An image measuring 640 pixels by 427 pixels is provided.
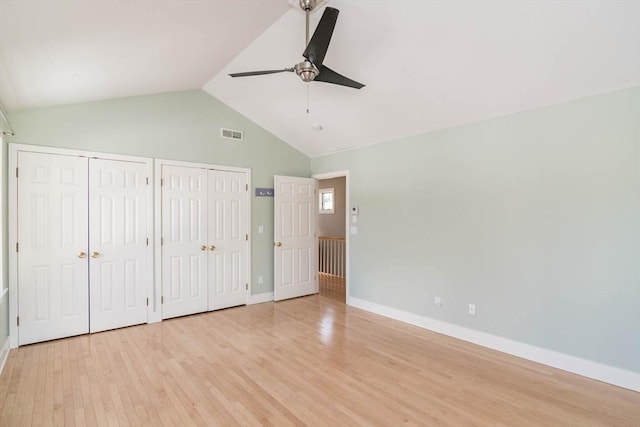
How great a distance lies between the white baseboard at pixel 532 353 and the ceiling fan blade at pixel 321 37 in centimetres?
344

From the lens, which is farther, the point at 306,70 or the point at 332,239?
the point at 332,239

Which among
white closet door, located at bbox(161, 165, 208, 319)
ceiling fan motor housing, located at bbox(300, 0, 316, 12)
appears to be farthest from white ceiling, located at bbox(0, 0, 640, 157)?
white closet door, located at bbox(161, 165, 208, 319)

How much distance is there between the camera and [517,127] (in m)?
3.34

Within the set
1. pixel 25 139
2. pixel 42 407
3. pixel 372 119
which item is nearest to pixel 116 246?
pixel 25 139

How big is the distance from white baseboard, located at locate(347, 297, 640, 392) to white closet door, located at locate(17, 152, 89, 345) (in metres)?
4.19

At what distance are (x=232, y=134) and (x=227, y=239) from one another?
1.73 m

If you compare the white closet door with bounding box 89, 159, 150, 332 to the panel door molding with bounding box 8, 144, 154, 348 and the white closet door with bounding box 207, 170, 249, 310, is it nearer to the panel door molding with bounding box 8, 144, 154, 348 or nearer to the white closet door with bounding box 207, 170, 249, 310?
the panel door molding with bounding box 8, 144, 154, 348

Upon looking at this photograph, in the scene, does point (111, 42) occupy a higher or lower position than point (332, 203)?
higher

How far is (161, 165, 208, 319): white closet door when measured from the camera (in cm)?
446

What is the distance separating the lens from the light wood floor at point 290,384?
2299 mm

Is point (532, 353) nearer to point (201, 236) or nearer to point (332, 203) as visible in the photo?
point (201, 236)

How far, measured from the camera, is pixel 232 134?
5.11 m

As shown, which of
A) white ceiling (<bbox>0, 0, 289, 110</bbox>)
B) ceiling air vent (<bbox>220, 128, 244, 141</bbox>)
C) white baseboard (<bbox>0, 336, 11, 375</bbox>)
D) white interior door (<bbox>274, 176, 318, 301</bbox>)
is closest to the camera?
white ceiling (<bbox>0, 0, 289, 110</bbox>)

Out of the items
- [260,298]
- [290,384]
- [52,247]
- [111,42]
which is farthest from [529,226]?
[52,247]
